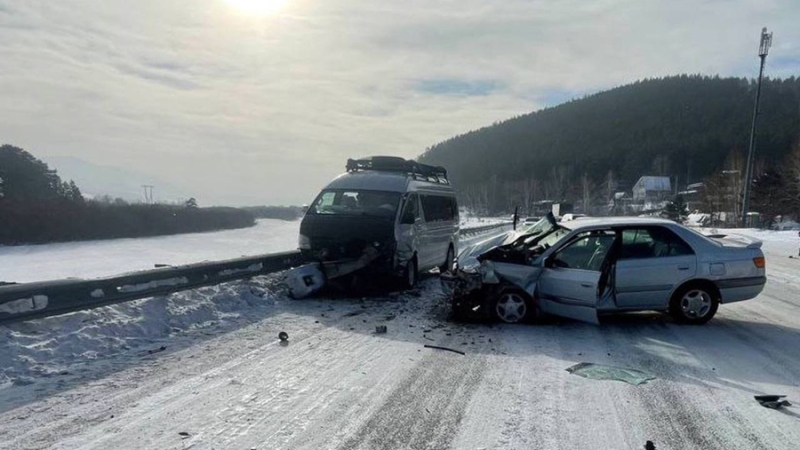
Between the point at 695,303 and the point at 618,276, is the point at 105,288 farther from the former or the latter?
the point at 695,303

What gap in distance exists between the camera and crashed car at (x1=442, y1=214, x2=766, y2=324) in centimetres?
791

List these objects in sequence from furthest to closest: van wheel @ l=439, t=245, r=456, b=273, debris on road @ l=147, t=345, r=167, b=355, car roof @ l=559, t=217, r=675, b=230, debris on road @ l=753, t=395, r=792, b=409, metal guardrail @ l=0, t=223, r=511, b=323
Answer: van wheel @ l=439, t=245, r=456, b=273 < car roof @ l=559, t=217, r=675, b=230 < debris on road @ l=147, t=345, r=167, b=355 < metal guardrail @ l=0, t=223, r=511, b=323 < debris on road @ l=753, t=395, r=792, b=409

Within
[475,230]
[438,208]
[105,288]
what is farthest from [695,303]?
[475,230]

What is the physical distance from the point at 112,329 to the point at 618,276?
690 cm

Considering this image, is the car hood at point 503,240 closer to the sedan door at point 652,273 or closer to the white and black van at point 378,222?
the sedan door at point 652,273

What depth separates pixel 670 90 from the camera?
400ft

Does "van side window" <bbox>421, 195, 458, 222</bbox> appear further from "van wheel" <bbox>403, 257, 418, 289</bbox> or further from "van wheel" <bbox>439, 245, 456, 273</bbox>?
"van wheel" <bbox>403, 257, 418, 289</bbox>

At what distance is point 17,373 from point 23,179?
66122 millimetres

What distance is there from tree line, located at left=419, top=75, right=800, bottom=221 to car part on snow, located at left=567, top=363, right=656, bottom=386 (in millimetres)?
93126

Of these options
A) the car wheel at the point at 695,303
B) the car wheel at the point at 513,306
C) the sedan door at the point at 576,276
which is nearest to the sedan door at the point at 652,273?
the car wheel at the point at 695,303

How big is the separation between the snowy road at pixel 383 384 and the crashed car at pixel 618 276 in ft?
1.24

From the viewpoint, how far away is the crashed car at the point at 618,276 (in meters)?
7.91

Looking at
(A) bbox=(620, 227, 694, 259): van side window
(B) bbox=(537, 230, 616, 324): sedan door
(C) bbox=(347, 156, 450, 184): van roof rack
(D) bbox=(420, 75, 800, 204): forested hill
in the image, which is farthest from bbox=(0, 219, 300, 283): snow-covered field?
(D) bbox=(420, 75, 800, 204): forested hill

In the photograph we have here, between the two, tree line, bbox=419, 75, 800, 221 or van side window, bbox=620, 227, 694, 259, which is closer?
van side window, bbox=620, 227, 694, 259
